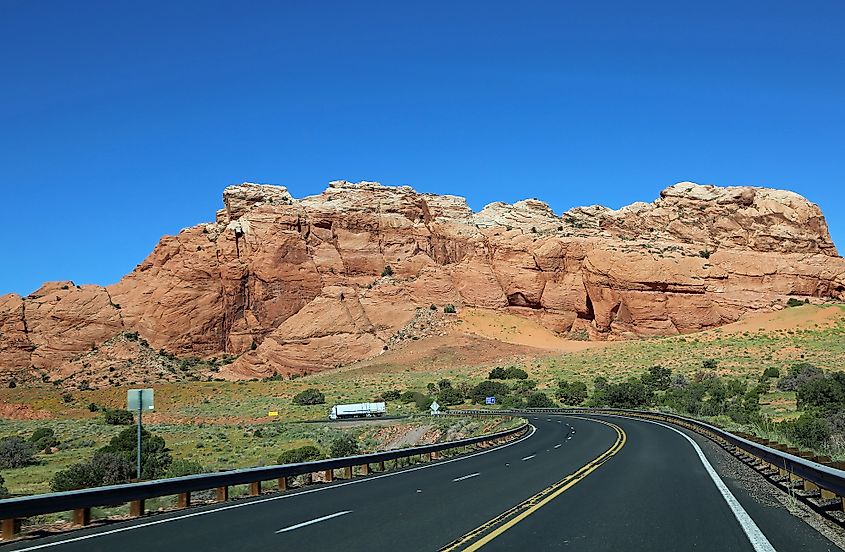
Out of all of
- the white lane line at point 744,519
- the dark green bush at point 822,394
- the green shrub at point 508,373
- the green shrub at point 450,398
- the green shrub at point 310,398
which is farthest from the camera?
the green shrub at point 508,373

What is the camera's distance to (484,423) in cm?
4359

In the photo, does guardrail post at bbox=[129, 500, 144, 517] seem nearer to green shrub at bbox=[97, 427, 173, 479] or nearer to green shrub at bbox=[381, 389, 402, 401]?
green shrub at bbox=[97, 427, 173, 479]

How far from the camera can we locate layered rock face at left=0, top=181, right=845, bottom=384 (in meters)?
96.2

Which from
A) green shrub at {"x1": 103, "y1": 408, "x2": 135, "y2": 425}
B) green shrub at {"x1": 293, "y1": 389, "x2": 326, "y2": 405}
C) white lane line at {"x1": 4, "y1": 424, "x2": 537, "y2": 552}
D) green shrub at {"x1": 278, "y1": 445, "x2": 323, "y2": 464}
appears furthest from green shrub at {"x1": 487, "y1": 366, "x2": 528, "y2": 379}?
white lane line at {"x1": 4, "y1": 424, "x2": 537, "y2": 552}

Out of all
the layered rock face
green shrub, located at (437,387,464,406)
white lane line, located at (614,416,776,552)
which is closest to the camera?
white lane line, located at (614,416,776,552)

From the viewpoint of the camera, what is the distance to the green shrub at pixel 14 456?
36.6m

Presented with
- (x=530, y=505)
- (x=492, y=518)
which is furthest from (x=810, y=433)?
(x=492, y=518)

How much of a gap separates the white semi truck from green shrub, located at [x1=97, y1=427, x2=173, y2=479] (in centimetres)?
1762

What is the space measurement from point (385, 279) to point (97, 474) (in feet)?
264

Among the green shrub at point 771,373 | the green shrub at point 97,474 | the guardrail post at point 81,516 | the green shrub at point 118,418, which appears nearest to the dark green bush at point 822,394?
the green shrub at point 771,373

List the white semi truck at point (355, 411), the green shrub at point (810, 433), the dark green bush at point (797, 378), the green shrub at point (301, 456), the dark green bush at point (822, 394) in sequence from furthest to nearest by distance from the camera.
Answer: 1. the white semi truck at point (355, 411)
2. the dark green bush at point (797, 378)
3. the dark green bush at point (822, 394)
4. the green shrub at point (301, 456)
5. the green shrub at point (810, 433)

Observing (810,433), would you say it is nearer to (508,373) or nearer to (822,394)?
(822,394)

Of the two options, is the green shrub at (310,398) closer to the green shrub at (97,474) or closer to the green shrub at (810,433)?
the green shrub at (97,474)

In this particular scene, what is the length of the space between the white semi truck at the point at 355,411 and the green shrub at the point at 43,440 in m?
19.4
